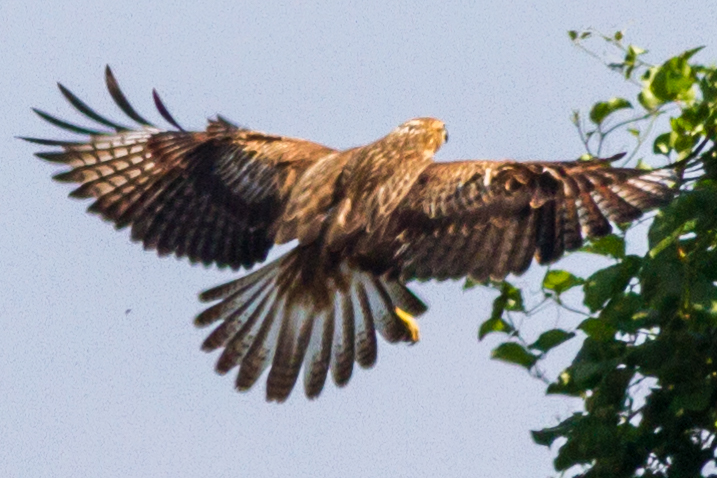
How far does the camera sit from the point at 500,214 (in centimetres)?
605

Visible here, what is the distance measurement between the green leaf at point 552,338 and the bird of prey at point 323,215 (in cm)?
76

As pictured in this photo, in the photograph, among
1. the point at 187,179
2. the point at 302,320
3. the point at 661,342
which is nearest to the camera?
the point at 661,342

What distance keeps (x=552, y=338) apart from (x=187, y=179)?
275cm

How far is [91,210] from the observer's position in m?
6.96

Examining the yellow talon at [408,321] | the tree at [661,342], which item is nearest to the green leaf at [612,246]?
the tree at [661,342]

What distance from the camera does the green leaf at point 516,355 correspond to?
4863 mm

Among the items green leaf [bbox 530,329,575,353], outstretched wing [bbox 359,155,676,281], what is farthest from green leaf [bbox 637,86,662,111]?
green leaf [bbox 530,329,575,353]

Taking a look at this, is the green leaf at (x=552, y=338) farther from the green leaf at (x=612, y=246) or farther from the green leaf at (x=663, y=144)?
the green leaf at (x=663, y=144)

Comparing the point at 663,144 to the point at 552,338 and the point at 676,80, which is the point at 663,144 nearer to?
the point at 676,80

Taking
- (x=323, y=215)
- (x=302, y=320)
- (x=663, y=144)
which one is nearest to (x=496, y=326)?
(x=663, y=144)

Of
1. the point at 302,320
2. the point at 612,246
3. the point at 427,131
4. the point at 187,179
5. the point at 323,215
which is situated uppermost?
the point at 427,131

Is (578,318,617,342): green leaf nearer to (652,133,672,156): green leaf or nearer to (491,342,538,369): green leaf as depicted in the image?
(491,342,538,369): green leaf

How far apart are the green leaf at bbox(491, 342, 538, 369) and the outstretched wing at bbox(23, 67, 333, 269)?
1.90 m

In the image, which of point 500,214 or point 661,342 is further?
point 500,214
